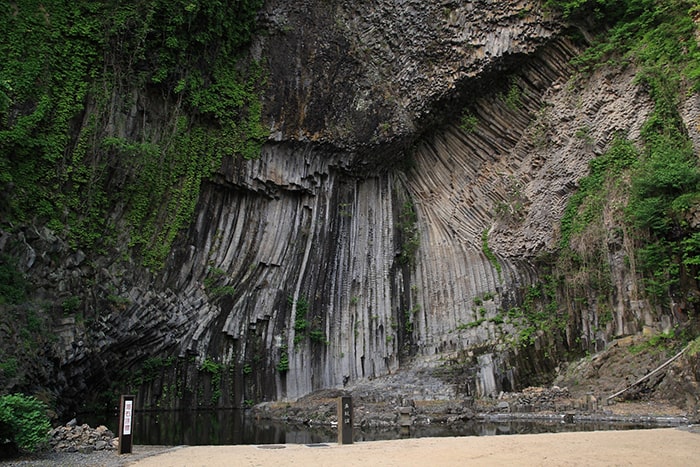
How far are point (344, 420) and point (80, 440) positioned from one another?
4655 mm

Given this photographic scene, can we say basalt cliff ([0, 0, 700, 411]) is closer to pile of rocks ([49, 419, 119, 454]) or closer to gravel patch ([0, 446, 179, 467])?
pile of rocks ([49, 419, 119, 454])

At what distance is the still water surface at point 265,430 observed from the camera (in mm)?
11531

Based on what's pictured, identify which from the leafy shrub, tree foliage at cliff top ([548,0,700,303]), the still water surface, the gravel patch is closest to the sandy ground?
the gravel patch

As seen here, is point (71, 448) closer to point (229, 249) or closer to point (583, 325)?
point (229, 249)

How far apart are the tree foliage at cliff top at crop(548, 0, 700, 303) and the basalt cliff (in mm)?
366

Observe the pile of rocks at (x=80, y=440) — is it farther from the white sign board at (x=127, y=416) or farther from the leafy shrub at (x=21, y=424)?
the white sign board at (x=127, y=416)

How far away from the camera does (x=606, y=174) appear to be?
1900 cm

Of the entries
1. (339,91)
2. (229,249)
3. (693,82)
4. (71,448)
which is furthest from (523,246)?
(71,448)

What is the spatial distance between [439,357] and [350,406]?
1139cm

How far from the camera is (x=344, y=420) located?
973 centimetres

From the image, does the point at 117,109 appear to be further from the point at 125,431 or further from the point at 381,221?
the point at 381,221

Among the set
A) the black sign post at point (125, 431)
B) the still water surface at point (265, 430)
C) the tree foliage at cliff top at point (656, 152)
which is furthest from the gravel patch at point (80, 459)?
the tree foliage at cliff top at point (656, 152)

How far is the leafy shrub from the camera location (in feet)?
27.2

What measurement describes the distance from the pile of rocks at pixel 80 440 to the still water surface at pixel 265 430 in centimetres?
97
